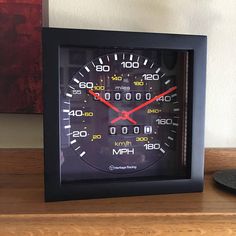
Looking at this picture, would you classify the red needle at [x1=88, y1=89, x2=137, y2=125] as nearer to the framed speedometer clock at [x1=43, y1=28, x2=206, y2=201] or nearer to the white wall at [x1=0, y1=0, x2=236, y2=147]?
the framed speedometer clock at [x1=43, y1=28, x2=206, y2=201]

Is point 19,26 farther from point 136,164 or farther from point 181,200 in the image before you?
point 181,200

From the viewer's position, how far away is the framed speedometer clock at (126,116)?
69 centimetres

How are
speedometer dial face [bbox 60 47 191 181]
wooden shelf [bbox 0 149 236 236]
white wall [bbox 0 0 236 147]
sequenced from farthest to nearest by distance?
1. white wall [bbox 0 0 236 147]
2. speedometer dial face [bbox 60 47 191 181]
3. wooden shelf [bbox 0 149 236 236]

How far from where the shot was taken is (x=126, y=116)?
746mm

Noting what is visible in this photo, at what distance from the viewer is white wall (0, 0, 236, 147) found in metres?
0.88

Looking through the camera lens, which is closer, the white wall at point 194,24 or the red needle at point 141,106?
the red needle at point 141,106

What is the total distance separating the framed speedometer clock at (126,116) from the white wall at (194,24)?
19 centimetres

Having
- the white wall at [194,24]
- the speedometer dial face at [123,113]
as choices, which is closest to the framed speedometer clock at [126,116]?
the speedometer dial face at [123,113]

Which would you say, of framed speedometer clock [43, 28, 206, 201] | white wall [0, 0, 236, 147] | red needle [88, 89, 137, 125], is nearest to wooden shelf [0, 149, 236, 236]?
framed speedometer clock [43, 28, 206, 201]

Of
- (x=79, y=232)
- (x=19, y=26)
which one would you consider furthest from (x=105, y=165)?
(x=19, y=26)

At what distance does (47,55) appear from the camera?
2.15 ft

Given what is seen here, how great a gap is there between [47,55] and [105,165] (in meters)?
0.26

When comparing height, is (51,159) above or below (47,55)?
below

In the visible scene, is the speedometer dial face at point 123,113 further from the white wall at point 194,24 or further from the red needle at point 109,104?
the white wall at point 194,24
